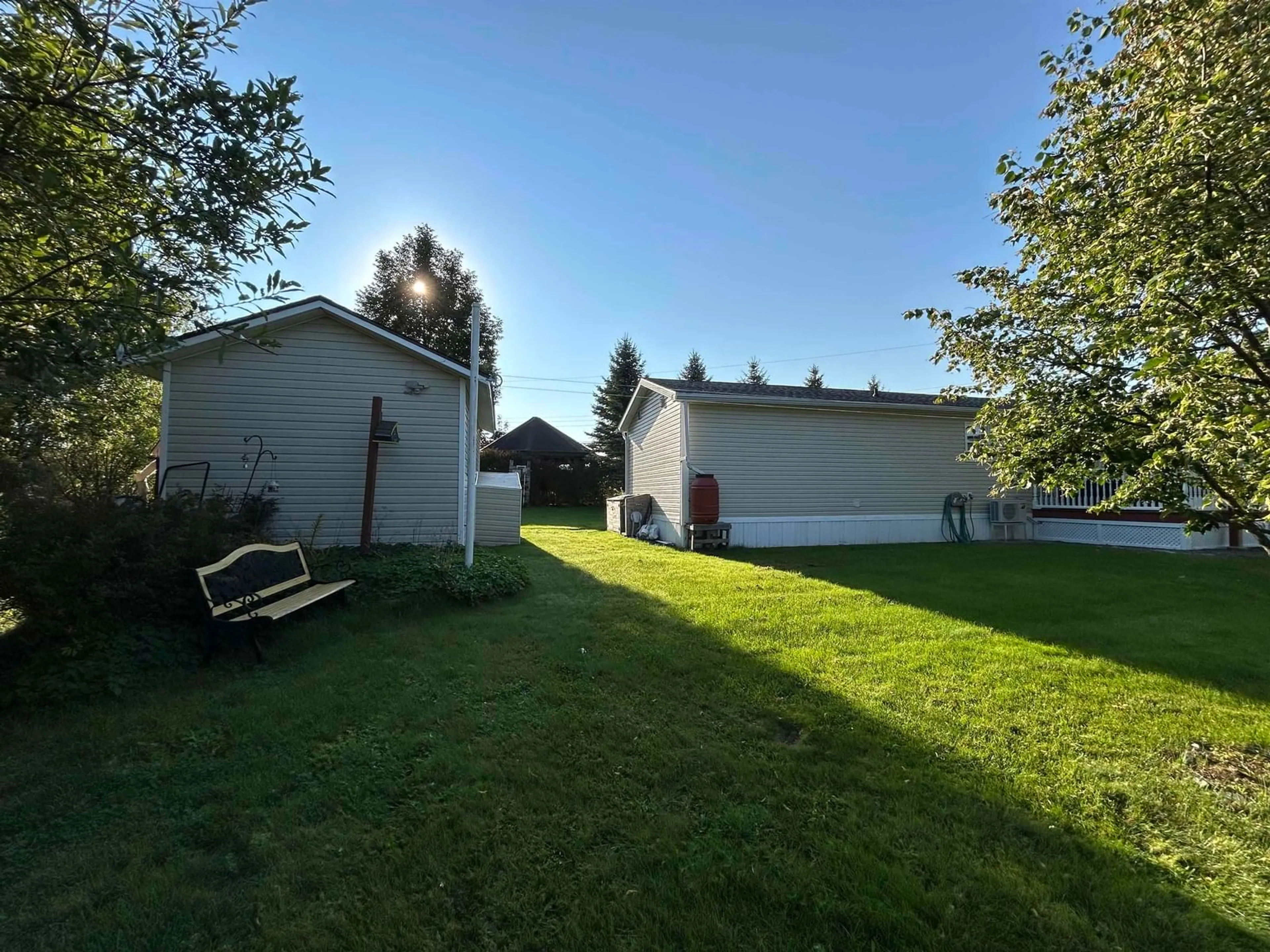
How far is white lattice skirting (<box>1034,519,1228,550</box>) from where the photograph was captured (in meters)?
11.7

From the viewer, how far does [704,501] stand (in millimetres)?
11570

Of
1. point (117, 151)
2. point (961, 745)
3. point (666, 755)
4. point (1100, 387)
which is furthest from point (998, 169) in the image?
point (117, 151)

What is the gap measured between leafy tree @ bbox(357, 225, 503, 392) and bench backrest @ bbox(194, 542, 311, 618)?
26605 millimetres

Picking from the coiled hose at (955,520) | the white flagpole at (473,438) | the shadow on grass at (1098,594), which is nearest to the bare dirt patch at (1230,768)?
the shadow on grass at (1098,594)

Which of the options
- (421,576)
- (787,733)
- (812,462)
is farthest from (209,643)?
(812,462)

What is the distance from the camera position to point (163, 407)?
798 cm

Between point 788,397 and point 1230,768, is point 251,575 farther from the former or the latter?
point 788,397

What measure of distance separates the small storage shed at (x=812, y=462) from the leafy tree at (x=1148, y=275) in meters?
8.22

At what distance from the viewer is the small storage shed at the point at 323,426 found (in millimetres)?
8234

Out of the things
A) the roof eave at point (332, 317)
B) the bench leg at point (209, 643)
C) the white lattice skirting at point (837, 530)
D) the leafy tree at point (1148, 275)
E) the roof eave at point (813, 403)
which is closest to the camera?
the leafy tree at point (1148, 275)

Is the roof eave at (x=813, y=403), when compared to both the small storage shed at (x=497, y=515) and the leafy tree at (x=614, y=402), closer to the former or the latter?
the small storage shed at (x=497, y=515)

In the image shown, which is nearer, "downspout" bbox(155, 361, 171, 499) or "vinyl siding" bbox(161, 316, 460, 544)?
"downspout" bbox(155, 361, 171, 499)

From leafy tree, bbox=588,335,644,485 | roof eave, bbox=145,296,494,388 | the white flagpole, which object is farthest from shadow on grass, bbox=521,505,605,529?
roof eave, bbox=145,296,494,388

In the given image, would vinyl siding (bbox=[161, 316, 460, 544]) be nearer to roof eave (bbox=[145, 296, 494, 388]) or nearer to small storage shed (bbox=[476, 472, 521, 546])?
roof eave (bbox=[145, 296, 494, 388])
